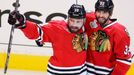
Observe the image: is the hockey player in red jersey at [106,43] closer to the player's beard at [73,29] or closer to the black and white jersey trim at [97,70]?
the black and white jersey trim at [97,70]

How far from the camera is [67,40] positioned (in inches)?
90.7

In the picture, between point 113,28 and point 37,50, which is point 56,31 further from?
point 37,50

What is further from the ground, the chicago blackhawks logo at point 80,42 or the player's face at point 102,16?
the player's face at point 102,16

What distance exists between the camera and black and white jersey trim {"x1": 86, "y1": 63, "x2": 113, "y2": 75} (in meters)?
2.44

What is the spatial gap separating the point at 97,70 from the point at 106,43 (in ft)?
0.66

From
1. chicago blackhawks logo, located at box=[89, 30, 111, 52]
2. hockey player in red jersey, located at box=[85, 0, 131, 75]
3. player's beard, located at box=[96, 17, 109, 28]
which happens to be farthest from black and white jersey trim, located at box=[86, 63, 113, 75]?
player's beard, located at box=[96, 17, 109, 28]

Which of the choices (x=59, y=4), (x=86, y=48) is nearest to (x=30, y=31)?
(x=86, y=48)

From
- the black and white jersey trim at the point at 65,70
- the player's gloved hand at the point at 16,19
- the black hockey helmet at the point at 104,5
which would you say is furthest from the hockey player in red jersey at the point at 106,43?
the player's gloved hand at the point at 16,19

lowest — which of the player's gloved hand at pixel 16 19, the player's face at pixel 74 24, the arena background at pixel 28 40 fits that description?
the arena background at pixel 28 40

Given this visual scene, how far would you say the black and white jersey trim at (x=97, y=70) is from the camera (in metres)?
2.44

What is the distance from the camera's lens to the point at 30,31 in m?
2.16

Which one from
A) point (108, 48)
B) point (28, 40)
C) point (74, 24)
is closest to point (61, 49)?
point (74, 24)

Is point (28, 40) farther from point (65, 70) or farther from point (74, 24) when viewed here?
point (74, 24)

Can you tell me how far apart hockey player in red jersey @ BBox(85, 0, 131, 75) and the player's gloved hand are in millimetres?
445
